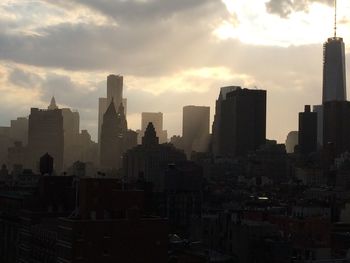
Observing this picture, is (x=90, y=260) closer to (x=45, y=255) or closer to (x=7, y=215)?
(x=45, y=255)

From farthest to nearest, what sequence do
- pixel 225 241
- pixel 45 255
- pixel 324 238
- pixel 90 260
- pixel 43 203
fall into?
1. pixel 324 238
2. pixel 225 241
3. pixel 43 203
4. pixel 45 255
5. pixel 90 260

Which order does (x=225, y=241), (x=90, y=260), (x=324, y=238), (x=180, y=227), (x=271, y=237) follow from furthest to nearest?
(x=180, y=227), (x=324, y=238), (x=225, y=241), (x=271, y=237), (x=90, y=260)

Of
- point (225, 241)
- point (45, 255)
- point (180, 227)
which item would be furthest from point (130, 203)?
point (180, 227)

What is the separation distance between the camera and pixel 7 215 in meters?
103

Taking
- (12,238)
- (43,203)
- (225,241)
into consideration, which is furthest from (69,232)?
(225,241)

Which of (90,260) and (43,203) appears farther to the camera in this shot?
(43,203)

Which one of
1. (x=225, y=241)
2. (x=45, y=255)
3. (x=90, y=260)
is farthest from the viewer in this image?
(x=225, y=241)

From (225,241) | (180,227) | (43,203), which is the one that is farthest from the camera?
(180,227)

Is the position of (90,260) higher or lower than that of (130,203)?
lower

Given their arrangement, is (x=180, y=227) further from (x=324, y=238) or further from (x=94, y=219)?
(x=94, y=219)

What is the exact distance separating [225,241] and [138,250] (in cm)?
4668

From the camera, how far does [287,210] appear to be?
15912 centimetres

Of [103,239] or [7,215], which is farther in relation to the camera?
[7,215]

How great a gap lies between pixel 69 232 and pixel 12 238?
41801mm
